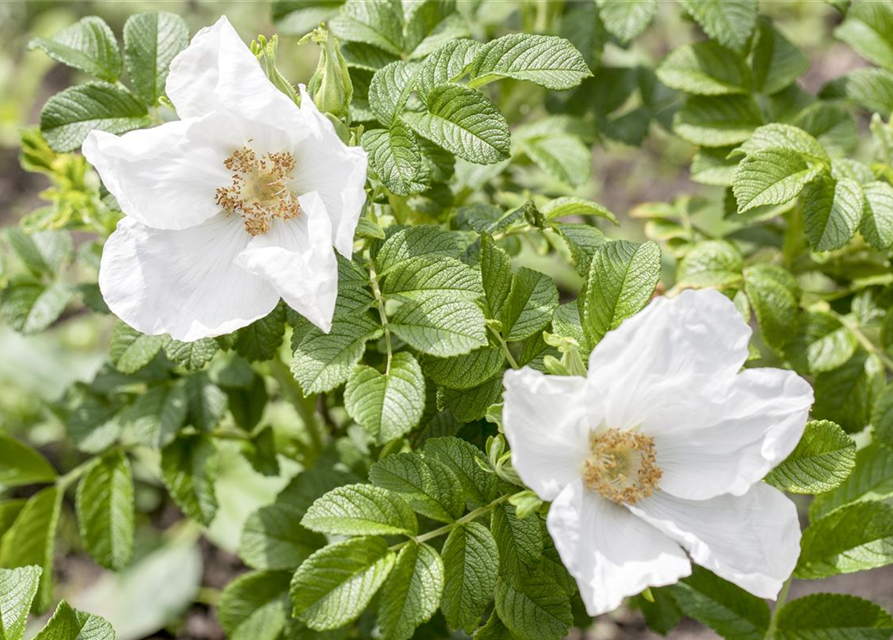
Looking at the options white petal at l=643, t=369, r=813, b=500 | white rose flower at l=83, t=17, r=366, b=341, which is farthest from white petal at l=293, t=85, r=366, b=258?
white petal at l=643, t=369, r=813, b=500

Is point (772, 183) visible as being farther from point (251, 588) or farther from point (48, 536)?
point (48, 536)

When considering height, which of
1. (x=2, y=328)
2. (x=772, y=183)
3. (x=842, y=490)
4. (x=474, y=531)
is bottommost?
(x=2, y=328)

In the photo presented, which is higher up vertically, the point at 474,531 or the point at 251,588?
the point at 474,531

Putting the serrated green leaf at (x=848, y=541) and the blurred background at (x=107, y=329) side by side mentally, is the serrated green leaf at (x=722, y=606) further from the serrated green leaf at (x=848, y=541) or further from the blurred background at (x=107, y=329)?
the blurred background at (x=107, y=329)

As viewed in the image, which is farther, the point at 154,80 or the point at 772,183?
the point at 154,80

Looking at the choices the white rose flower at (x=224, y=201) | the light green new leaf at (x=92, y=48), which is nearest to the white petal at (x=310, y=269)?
the white rose flower at (x=224, y=201)

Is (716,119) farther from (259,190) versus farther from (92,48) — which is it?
(92,48)

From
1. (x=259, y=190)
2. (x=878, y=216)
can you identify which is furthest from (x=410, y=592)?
(x=878, y=216)

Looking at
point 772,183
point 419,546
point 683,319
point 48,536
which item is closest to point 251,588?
point 48,536
